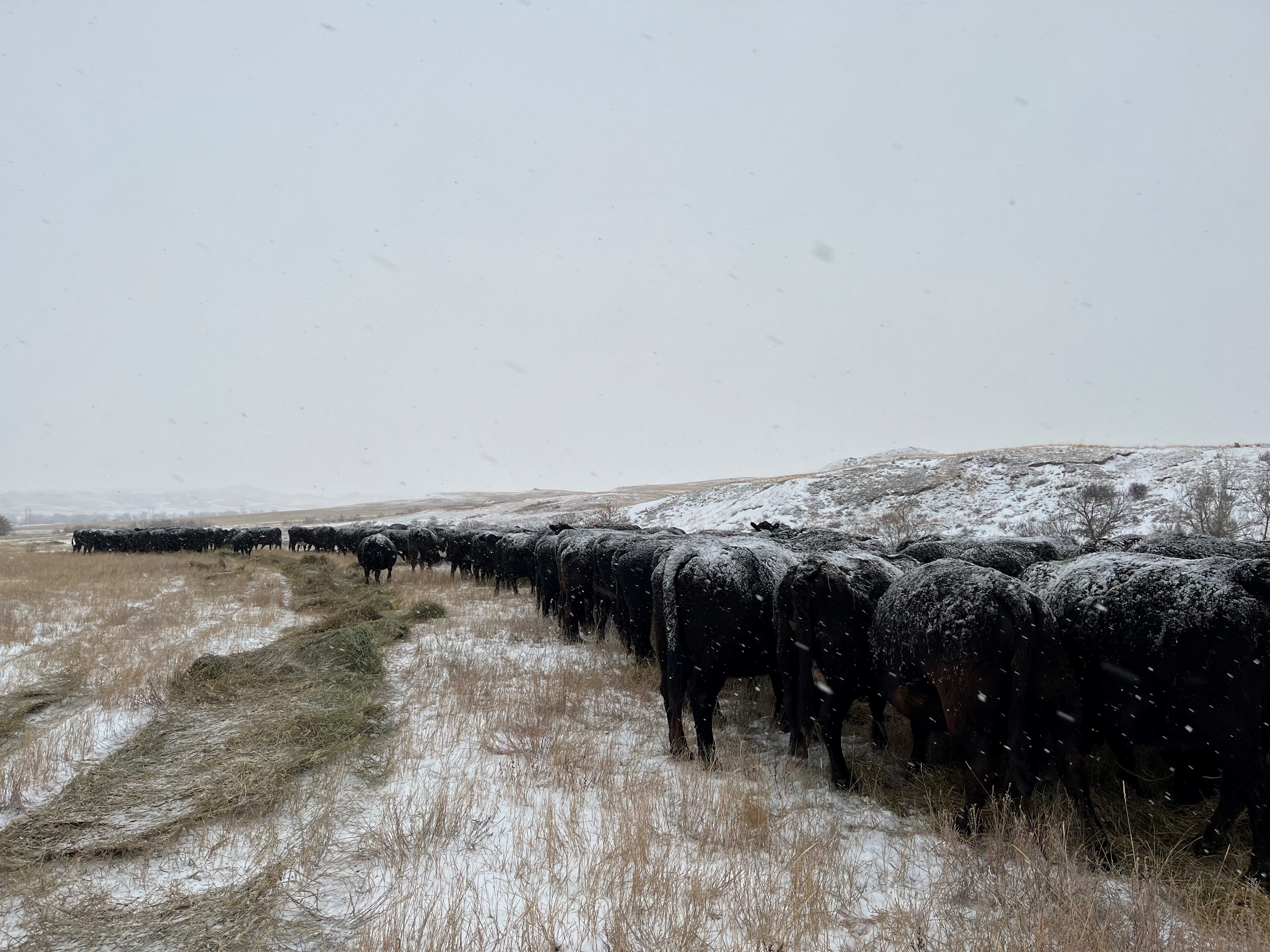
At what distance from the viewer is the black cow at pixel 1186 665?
347cm

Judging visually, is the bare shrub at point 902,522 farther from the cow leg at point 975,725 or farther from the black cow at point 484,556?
the cow leg at point 975,725

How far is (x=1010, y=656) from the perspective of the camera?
3996 millimetres

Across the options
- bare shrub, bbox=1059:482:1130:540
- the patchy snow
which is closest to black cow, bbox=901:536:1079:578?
the patchy snow

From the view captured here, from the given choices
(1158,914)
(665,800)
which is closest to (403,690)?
(665,800)

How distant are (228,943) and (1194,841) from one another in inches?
216

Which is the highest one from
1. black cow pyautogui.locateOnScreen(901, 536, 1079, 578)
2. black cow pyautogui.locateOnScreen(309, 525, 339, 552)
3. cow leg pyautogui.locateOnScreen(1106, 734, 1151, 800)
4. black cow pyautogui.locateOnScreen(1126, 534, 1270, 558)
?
black cow pyautogui.locateOnScreen(1126, 534, 1270, 558)

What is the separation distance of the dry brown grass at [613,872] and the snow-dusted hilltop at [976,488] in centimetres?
2872

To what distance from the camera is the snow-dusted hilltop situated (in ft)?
103

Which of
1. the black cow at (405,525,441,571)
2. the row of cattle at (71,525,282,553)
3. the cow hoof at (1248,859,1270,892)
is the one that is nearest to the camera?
the cow hoof at (1248,859,1270,892)

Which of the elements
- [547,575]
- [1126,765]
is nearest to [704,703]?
Answer: [1126,765]

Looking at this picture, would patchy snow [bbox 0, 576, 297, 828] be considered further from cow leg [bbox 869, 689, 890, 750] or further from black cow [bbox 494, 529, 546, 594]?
black cow [bbox 494, 529, 546, 594]

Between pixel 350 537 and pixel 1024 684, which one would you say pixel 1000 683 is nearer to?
pixel 1024 684

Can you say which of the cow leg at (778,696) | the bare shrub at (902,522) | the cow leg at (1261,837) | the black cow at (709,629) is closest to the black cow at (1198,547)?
the cow leg at (1261,837)

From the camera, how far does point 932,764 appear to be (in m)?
5.34
